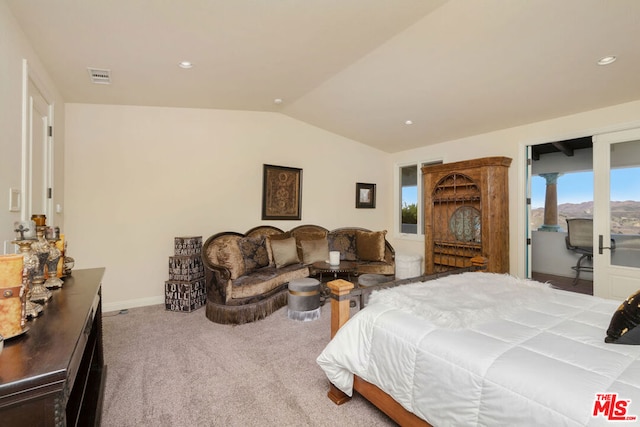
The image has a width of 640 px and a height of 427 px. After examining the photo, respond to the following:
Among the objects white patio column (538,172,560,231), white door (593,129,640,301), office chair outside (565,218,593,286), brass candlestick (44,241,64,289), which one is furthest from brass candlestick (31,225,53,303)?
white patio column (538,172,560,231)

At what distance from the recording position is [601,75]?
281 cm

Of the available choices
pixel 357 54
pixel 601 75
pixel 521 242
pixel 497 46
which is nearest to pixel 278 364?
pixel 357 54

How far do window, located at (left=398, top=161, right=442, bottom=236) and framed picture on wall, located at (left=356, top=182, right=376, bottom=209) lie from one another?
1.96 ft

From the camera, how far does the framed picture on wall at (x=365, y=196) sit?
580 centimetres

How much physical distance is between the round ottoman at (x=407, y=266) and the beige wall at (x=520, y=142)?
53.9 inches

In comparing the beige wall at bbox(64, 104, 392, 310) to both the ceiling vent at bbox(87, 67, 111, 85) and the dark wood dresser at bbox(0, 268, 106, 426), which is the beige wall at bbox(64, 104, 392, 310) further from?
the dark wood dresser at bbox(0, 268, 106, 426)

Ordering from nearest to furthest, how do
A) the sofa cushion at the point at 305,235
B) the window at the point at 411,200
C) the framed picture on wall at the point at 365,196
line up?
the sofa cushion at the point at 305,235, the window at the point at 411,200, the framed picture on wall at the point at 365,196

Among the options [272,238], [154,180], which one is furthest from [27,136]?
[272,238]

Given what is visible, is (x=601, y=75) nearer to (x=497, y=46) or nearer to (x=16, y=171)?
(x=497, y=46)

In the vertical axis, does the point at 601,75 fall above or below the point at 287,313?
above

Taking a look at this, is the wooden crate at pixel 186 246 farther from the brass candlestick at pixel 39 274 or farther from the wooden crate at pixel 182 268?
the brass candlestick at pixel 39 274

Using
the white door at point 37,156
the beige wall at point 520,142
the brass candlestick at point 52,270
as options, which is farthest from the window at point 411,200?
the white door at point 37,156

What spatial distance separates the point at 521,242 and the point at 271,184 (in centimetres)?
376

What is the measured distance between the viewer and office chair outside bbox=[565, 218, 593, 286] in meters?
5.06
